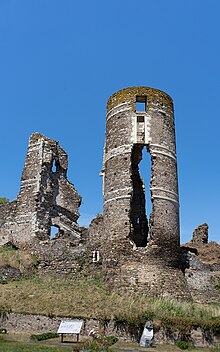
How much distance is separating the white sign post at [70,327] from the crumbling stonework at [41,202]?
1259 cm

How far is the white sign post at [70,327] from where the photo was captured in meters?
16.6

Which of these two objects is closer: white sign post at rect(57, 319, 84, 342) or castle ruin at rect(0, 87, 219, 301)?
white sign post at rect(57, 319, 84, 342)

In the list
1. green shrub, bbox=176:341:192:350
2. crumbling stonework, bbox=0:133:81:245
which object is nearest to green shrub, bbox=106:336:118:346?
green shrub, bbox=176:341:192:350

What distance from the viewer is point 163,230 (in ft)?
75.8

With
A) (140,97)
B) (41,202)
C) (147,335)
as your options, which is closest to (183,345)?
(147,335)

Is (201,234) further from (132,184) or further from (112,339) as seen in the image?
(112,339)

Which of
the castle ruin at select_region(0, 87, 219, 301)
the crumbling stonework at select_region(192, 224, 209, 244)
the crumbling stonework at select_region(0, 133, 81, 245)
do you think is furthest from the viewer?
the crumbling stonework at select_region(192, 224, 209, 244)

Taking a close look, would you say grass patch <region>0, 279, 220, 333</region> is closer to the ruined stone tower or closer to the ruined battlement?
the ruined stone tower

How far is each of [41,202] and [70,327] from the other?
48.0 feet

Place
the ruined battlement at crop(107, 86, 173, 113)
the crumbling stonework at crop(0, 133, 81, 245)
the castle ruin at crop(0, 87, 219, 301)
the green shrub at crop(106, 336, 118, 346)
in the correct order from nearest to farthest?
the green shrub at crop(106, 336, 118, 346), the castle ruin at crop(0, 87, 219, 301), the ruined battlement at crop(107, 86, 173, 113), the crumbling stonework at crop(0, 133, 81, 245)

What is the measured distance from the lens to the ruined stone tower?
22.5m

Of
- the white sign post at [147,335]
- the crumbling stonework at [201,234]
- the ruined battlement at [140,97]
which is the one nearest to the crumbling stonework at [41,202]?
the ruined battlement at [140,97]

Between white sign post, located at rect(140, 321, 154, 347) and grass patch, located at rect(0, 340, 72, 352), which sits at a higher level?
white sign post, located at rect(140, 321, 154, 347)

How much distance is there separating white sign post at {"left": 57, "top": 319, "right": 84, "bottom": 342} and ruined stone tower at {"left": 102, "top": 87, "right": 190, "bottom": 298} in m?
5.17
